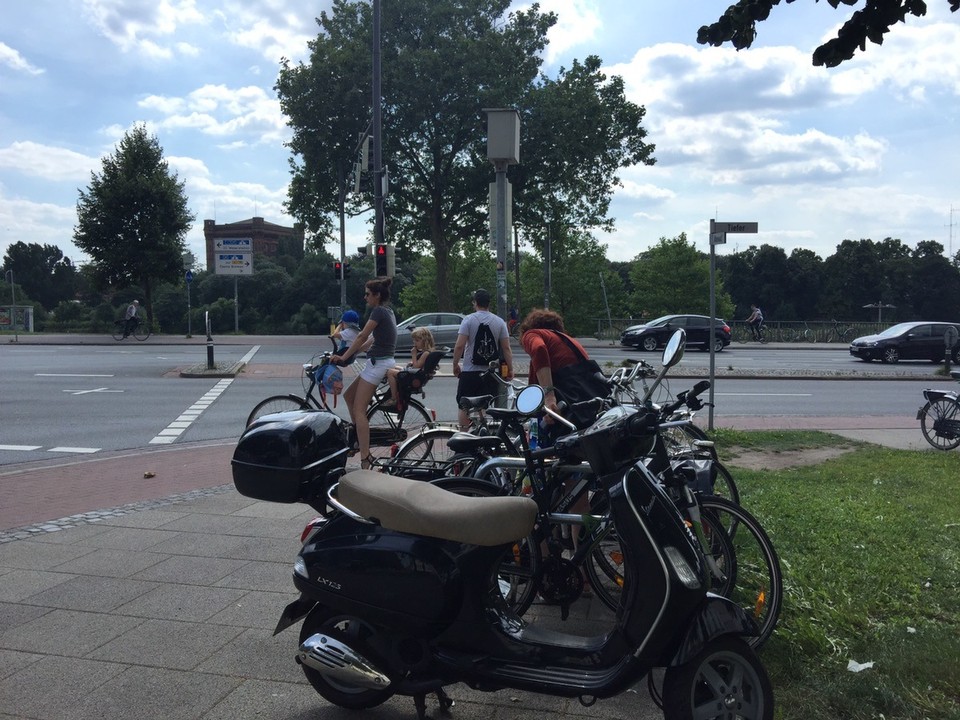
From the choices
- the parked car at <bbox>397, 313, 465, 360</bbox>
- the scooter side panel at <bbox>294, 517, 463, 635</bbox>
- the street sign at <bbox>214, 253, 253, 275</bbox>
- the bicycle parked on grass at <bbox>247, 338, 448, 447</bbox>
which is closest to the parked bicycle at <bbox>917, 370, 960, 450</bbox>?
the bicycle parked on grass at <bbox>247, 338, 448, 447</bbox>

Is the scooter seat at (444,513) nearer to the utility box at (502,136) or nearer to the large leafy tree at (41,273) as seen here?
the utility box at (502,136)

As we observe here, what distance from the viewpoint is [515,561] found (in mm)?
3795

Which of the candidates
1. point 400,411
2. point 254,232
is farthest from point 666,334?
point 254,232

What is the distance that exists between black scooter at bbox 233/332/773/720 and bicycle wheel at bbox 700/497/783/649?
86cm

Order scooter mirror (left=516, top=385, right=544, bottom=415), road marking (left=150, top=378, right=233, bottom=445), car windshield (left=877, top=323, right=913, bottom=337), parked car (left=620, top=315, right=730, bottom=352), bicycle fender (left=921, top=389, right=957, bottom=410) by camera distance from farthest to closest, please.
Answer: parked car (left=620, top=315, right=730, bottom=352) < car windshield (left=877, top=323, right=913, bottom=337) < road marking (left=150, top=378, right=233, bottom=445) < bicycle fender (left=921, top=389, right=957, bottom=410) < scooter mirror (left=516, top=385, right=544, bottom=415)

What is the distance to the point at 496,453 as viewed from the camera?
14.9ft

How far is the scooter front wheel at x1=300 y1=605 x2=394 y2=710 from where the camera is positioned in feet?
10.9

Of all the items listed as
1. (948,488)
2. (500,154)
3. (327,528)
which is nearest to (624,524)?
(327,528)

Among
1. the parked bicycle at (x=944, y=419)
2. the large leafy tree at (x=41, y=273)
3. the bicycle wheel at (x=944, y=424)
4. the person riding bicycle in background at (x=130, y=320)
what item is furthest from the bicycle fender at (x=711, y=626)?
the large leafy tree at (x=41, y=273)

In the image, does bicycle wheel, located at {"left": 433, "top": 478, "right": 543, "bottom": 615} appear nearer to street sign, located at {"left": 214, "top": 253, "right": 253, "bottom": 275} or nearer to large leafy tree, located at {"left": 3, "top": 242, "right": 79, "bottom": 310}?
street sign, located at {"left": 214, "top": 253, "right": 253, "bottom": 275}

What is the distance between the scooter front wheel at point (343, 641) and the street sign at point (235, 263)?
35472 millimetres

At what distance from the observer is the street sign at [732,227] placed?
10.4 metres

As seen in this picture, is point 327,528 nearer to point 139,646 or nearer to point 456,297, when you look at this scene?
Answer: point 139,646

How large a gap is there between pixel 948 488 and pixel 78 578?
6696mm
